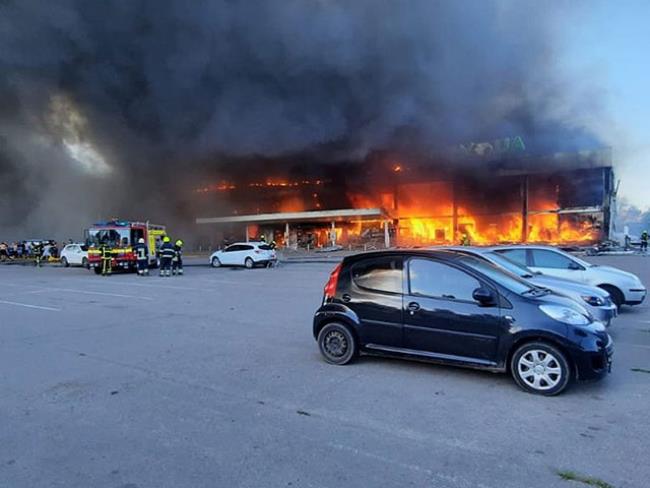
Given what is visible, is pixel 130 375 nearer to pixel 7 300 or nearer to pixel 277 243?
pixel 7 300

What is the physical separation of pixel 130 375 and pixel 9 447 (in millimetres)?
1631

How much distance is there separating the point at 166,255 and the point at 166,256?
0.14ft

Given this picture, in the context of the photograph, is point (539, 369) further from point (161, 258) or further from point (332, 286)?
point (161, 258)

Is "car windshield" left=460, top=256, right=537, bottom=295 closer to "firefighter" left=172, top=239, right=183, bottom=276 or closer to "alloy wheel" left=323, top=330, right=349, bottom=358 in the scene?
"alloy wheel" left=323, top=330, right=349, bottom=358

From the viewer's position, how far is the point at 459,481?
2586 millimetres

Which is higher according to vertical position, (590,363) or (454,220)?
(454,220)

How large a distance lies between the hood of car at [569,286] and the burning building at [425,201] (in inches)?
1324

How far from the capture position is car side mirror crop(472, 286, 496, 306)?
14.0 feet

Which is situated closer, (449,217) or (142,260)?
(142,260)

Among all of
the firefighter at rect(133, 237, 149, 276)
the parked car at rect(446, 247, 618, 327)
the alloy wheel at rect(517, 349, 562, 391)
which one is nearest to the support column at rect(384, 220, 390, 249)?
the firefighter at rect(133, 237, 149, 276)

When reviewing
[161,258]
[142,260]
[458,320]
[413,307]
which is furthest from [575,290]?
[142,260]

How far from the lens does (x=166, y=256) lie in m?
17.4

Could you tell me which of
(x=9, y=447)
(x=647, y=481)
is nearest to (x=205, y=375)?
(x=9, y=447)

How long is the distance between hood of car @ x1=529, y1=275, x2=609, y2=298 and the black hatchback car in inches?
86.8
